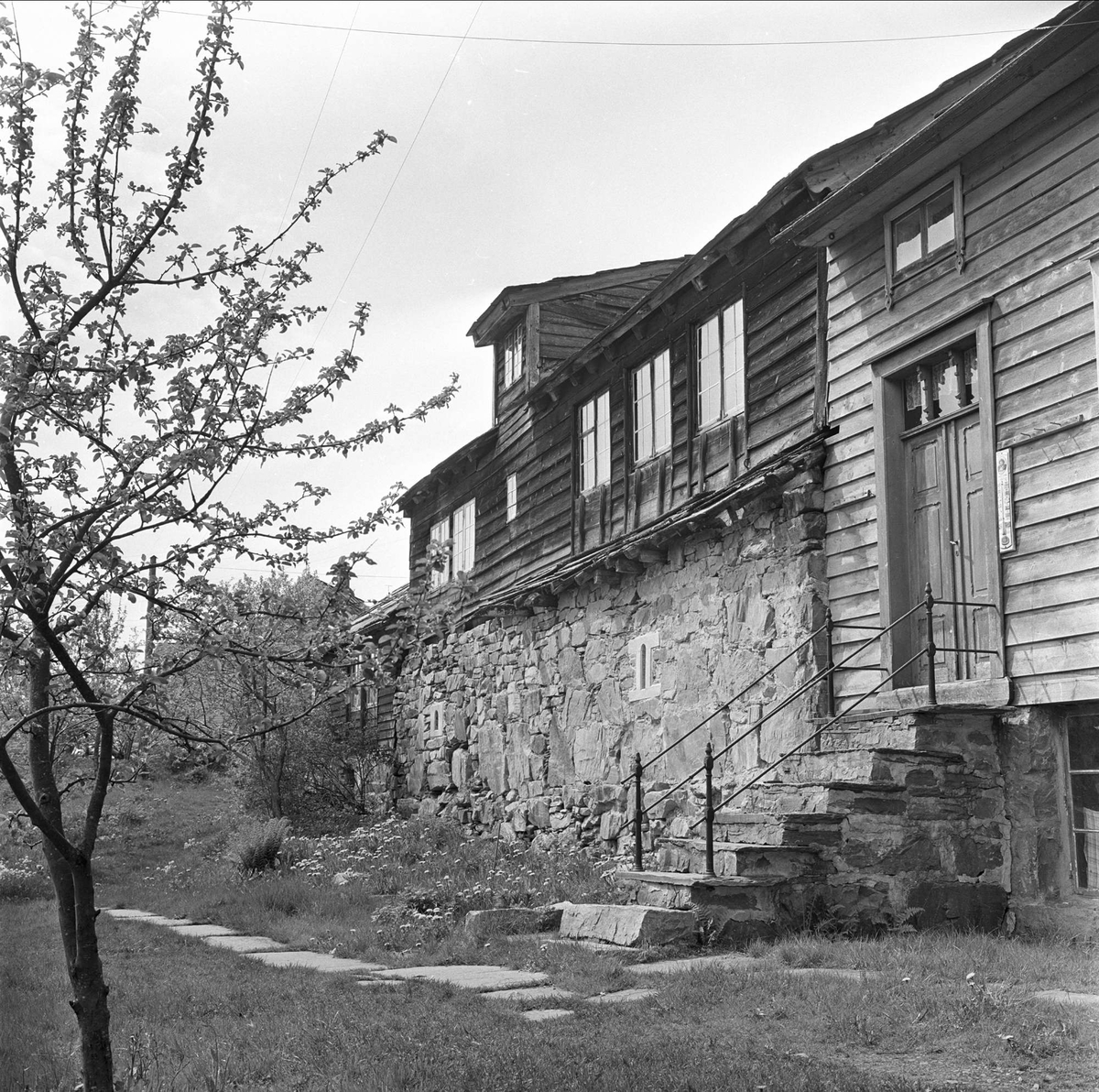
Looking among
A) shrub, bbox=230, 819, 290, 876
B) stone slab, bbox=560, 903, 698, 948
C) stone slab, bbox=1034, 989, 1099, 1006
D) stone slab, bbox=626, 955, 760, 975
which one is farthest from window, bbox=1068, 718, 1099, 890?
shrub, bbox=230, 819, 290, 876

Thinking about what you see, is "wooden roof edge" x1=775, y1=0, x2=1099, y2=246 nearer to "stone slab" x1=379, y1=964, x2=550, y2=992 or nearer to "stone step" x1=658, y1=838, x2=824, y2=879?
"stone step" x1=658, y1=838, x2=824, y2=879

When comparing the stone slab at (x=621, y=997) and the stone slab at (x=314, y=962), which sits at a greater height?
the stone slab at (x=621, y=997)

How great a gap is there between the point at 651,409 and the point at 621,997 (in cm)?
868

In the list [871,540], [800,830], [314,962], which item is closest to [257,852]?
[314,962]

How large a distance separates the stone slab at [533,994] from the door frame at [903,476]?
12.4ft

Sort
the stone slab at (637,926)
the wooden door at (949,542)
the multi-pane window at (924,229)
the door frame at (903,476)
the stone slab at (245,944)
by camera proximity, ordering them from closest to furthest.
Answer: the stone slab at (637,926) → the door frame at (903,476) → the wooden door at (949,542) → the multi-pane window at (924,229) → the stone slab at (245,944)

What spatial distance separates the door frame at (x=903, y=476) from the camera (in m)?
8.55

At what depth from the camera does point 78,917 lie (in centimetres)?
465

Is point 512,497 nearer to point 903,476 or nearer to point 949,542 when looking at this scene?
point 903,476

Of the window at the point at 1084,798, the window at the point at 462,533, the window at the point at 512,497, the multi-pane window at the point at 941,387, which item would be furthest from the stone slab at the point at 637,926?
the window at the point at 462,533

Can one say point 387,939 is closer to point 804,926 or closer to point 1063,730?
point 804,926

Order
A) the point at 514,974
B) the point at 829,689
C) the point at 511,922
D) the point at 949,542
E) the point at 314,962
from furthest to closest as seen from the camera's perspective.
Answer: the point at 829,689 → the point at 511,922 → the point at 949,542 → the point at 314,962 → the point at 514,974

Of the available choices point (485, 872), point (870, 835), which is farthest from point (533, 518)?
point (870, 835)

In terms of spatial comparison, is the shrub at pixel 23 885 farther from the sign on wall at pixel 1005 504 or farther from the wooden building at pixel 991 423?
the sign on wall at pixel 1005 504
